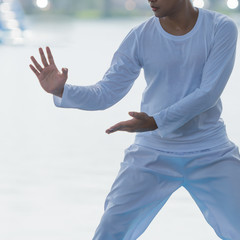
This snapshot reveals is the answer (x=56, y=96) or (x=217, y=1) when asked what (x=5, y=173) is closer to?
(x=56, y=96)

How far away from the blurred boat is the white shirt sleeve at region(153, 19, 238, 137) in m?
10.6

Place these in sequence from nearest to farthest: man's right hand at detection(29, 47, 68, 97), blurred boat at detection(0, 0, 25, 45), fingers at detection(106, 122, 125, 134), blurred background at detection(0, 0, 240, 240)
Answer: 1. fingers at detection(106, 122, 125, 134)
2. man's right hand at detection(29, 47, 68, 97)
3. blurred background at detection(0, 0, 240, 240)
4. blurred boat at detection(0, 0, 25, 45)

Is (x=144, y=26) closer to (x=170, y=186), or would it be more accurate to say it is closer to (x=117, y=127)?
(x=117, y=127)

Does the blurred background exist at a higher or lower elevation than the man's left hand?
lower

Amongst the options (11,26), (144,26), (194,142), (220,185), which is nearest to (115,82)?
(144,26)

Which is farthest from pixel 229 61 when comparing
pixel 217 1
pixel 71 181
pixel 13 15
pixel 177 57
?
pixel 217 1

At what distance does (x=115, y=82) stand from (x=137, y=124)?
0.82ft

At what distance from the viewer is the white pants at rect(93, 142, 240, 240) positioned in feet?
7.18

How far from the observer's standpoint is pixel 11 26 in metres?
12.9

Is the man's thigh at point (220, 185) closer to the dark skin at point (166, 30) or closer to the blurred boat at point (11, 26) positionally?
the dark skin at point (166, 30)

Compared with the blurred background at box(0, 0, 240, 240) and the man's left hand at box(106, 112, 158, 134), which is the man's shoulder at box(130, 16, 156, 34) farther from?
the blurred background at box(0, 0, 240, 240)

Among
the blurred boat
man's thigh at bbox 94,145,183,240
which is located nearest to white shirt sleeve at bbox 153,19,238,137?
man's thigh at bbox 94,145,183,240

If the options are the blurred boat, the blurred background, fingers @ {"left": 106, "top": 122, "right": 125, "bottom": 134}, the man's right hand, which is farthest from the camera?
the blurred boat

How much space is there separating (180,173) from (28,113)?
13.5 feet
